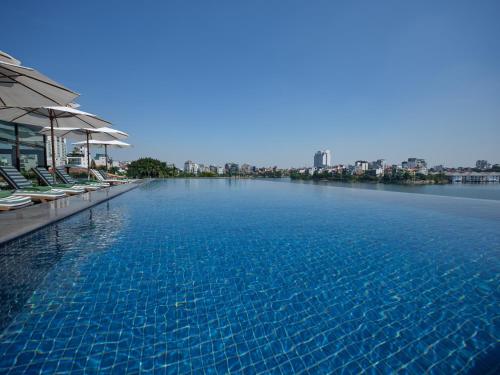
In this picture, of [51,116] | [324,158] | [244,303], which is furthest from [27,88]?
[324,158]

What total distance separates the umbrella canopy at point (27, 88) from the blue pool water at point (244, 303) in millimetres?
2690

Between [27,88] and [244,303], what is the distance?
5698 mm

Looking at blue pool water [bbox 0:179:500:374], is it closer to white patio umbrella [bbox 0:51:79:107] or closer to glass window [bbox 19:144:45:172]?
white patio umbrella [bbox 0:51:79:107]

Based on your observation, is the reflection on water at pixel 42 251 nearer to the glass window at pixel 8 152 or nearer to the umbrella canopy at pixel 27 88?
the umbrella canopy at pixel 27 88

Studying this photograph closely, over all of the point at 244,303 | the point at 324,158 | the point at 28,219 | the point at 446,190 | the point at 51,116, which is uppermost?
the point at 324,158

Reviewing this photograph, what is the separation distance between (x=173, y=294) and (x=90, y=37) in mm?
14007

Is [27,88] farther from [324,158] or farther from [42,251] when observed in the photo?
[324,158]

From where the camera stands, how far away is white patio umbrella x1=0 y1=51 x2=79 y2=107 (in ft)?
12.7

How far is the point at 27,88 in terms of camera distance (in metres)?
4.58

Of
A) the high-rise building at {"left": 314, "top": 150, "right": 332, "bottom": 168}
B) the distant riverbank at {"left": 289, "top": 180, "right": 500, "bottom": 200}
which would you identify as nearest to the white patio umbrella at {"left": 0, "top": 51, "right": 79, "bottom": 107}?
the distant riverbank at {"left": 289, "top": 180, "right": 500, "bottom": 200}

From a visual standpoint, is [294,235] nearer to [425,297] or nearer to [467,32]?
[425,297]

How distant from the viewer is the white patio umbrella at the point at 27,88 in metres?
3.88

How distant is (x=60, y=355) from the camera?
5.74ft

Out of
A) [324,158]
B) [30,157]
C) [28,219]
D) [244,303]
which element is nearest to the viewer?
[244,303]
